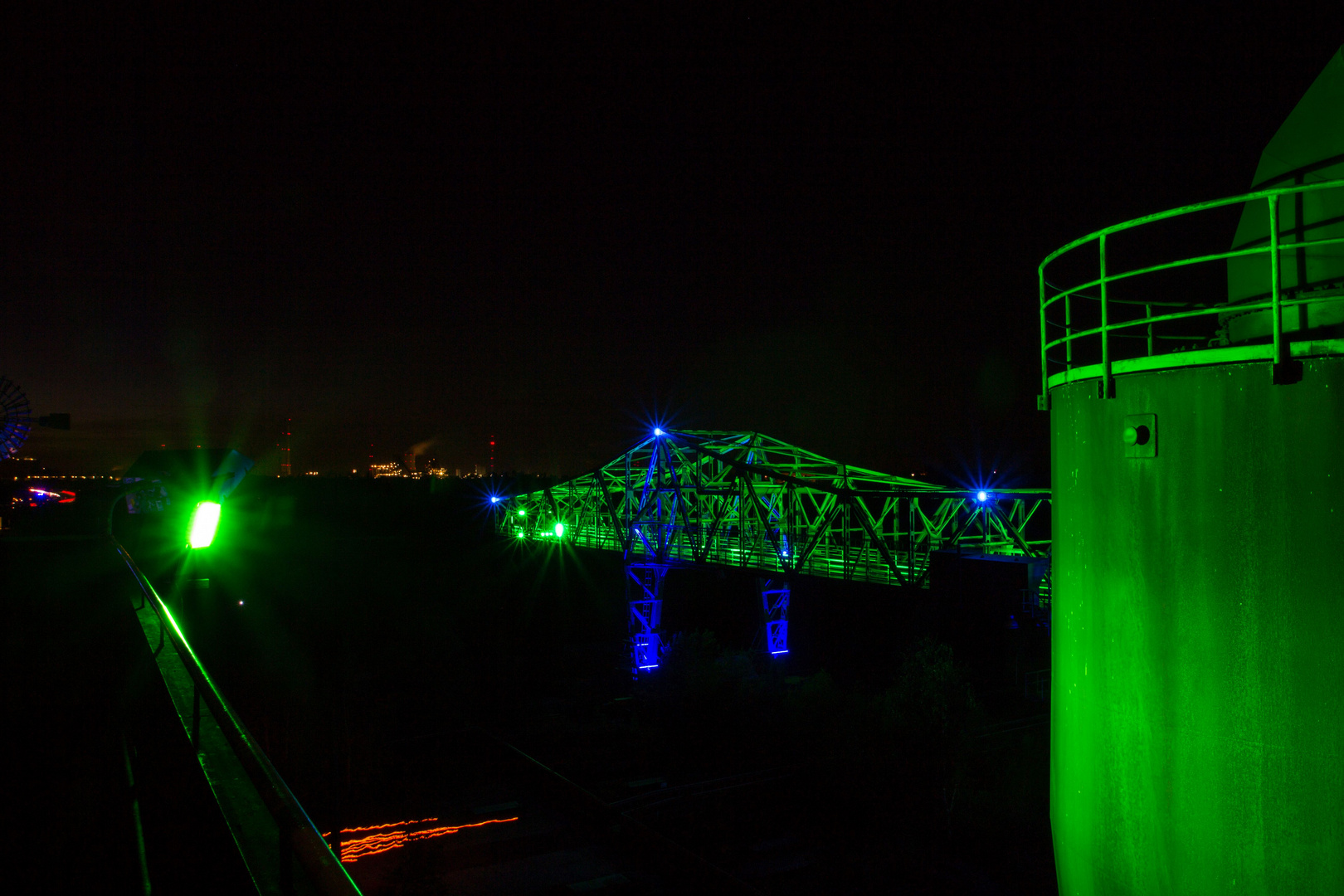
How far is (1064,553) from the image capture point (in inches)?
207

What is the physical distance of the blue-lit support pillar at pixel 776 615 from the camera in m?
35.2

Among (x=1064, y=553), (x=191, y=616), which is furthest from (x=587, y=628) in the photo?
(x=1064, y=553)

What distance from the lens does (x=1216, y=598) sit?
13.4 feet

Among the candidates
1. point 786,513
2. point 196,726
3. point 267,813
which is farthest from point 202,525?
point 267,813

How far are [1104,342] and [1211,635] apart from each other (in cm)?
183

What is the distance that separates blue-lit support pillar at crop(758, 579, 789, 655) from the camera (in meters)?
35.2

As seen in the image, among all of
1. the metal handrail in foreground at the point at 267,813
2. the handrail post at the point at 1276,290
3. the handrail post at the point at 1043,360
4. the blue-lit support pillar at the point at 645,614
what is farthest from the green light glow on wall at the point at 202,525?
the handrail post at the point at 1276,290

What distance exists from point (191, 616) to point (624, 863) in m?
12.3

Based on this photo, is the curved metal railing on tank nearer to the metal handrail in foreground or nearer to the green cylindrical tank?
the green cylindrical tank

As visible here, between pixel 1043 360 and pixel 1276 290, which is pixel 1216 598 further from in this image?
pixel 1043 360

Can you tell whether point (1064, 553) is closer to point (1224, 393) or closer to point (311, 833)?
point (1224, 393)

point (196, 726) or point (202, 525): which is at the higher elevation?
point (202, 525)

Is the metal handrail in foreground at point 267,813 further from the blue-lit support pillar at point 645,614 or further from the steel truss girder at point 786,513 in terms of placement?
the blue-lit support pillar at point 645,614

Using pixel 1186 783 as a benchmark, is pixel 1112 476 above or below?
above
